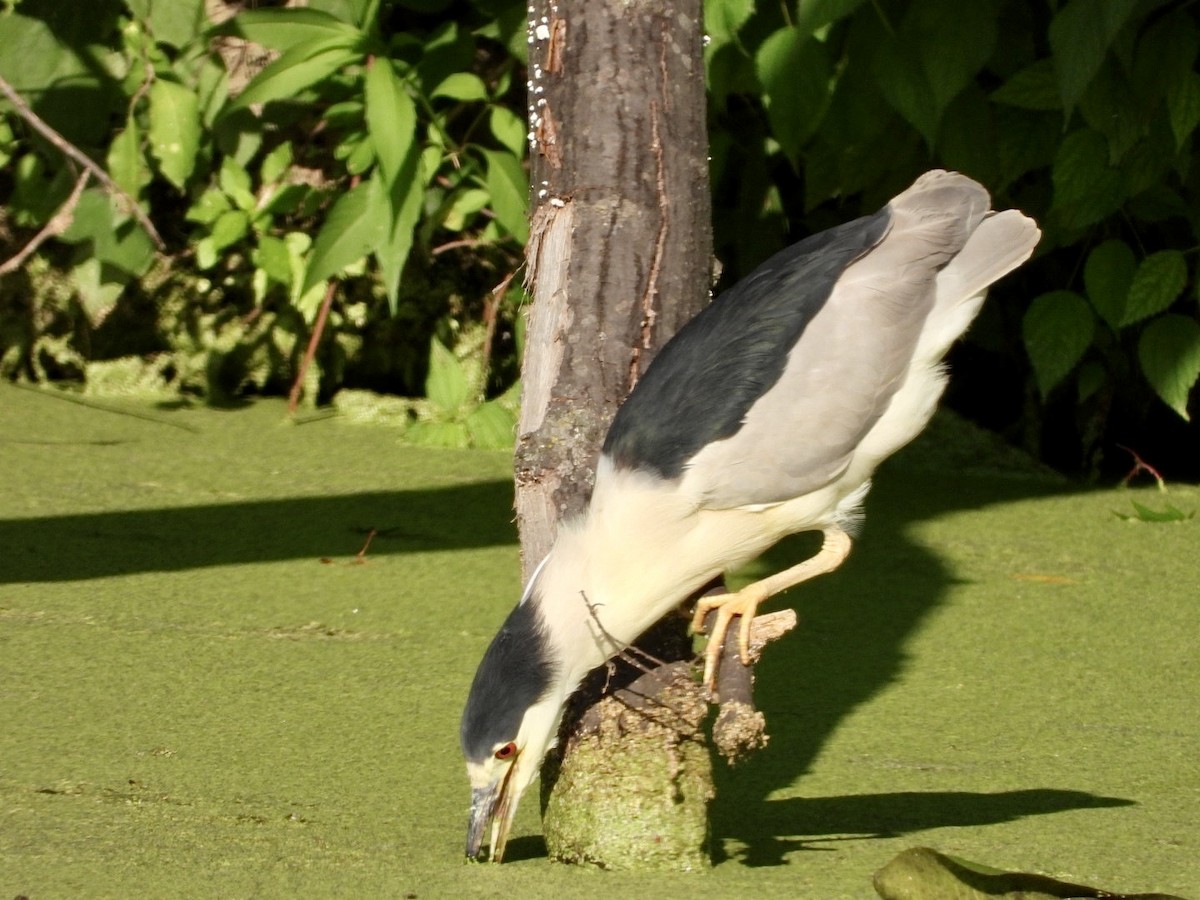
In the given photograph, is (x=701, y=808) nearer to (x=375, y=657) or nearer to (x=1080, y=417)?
(x=375, y=657)

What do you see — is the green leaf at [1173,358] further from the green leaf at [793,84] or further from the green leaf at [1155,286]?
the green leaf at [793,84]

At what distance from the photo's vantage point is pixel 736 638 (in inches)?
76.7

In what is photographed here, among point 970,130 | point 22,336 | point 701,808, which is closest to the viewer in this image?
point 701,808

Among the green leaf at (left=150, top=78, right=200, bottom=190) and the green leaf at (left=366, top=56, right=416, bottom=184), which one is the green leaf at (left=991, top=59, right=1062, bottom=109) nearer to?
the green leaf at (left=366, top=56, right=416, bottom=184)

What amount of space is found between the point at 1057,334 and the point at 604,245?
6.49 ft

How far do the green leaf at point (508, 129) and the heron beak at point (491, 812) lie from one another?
2.41 m

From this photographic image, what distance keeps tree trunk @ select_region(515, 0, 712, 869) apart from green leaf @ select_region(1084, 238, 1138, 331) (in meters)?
1.89

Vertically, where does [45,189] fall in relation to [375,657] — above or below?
above

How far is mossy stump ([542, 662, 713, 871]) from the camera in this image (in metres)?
1.92

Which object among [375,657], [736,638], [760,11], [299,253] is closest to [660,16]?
[736,638]

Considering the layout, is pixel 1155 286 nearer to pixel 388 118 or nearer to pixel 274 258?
pixel 388 118

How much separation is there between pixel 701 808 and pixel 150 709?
3.21 ft

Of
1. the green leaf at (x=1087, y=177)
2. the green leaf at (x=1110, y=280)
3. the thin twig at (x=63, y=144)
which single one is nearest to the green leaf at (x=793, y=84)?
the green leaf at (x=1087, y=177)

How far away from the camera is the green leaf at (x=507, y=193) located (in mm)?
3775
